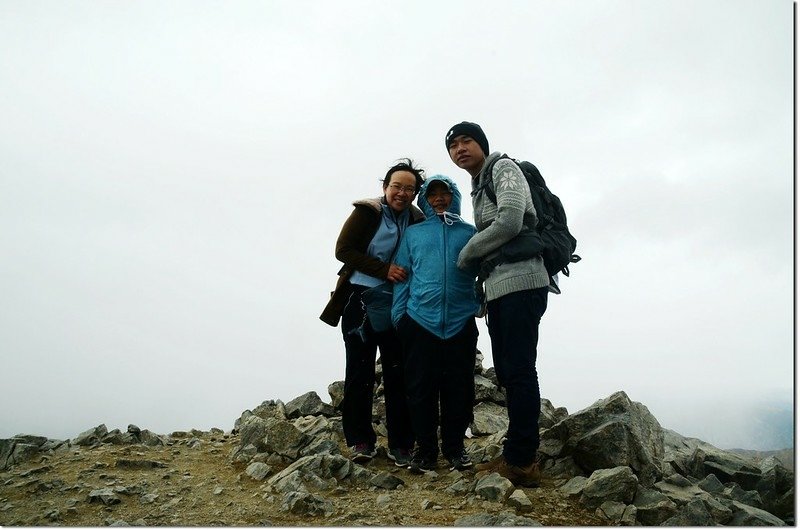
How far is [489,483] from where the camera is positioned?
5137mm

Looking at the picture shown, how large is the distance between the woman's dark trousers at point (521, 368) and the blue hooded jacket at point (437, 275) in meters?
0.61

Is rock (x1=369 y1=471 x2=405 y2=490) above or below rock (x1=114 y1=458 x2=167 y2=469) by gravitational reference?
above

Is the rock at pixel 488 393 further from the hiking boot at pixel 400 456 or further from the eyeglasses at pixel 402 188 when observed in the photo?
the eyeglasses at pixel 402 188

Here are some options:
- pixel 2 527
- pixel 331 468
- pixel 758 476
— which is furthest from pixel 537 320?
pixel 2 527

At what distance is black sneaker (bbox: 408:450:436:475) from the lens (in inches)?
232

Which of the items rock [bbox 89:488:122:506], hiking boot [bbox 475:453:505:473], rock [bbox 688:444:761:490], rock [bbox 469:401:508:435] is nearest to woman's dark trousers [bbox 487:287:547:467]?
hiking boot [bbox 475:453:505:473]

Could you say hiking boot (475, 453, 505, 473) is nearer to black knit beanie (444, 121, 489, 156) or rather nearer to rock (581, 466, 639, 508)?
rock (581, 466, 639, 508)

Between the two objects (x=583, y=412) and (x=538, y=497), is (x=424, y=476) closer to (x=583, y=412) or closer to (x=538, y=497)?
(x=538, y=497)

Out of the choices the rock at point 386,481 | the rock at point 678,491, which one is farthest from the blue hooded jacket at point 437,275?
the rock at point 678,491

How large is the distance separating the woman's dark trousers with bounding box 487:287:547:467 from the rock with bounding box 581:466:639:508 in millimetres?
598

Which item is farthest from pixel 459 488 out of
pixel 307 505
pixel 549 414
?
pixel 549 414

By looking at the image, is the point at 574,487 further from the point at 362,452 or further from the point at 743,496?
the point at 362,452

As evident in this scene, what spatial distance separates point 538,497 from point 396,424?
1901 millimetres

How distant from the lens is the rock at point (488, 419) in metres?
7.91
